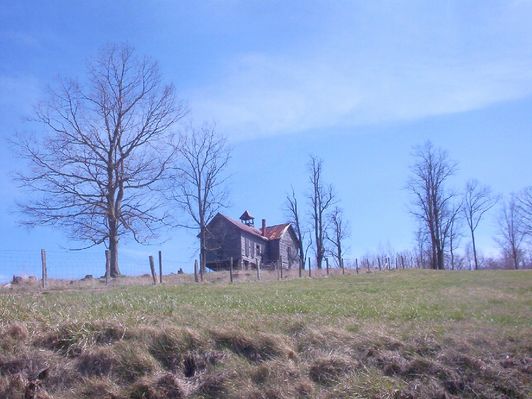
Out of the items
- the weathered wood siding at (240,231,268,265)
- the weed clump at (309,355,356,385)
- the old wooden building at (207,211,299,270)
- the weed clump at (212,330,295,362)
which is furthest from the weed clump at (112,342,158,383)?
the weathered wood siding at (240,231,268,265)

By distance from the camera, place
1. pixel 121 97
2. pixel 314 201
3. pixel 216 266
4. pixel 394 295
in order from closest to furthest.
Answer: pixel 394 295 < pixel 121 97 < pixel 216 266 < pixel 314 201

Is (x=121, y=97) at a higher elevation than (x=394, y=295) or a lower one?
higher

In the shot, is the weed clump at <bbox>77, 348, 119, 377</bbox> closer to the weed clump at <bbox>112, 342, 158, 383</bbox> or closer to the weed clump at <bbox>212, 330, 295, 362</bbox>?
the weed clump at <bbox>112, 342, 158, 383</bbox>

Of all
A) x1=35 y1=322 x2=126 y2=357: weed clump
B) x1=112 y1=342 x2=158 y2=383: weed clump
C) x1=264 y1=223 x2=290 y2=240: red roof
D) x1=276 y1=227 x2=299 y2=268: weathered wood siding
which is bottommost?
x1=112 y1=342 x2=158 y2=383: weed clump

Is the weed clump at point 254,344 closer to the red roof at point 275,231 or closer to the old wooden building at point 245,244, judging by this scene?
the old wooden building at point 245,244

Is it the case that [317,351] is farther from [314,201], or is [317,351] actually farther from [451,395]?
[314,201]

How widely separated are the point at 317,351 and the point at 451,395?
218cm

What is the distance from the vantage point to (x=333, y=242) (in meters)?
67.3

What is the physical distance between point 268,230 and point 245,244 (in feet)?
26.6

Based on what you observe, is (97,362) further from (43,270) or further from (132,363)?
(43,270)

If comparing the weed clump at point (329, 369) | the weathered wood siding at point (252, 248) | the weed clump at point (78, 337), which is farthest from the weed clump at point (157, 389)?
the weathered wood siding at point (252, 248)

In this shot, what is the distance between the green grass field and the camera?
8906mm

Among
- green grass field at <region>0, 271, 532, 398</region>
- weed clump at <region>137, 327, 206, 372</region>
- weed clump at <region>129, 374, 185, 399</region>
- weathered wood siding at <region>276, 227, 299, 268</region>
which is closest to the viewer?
green grass field at <region>0, 271, 532, 398</region>

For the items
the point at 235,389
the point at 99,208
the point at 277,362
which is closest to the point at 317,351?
the point at 277,362
